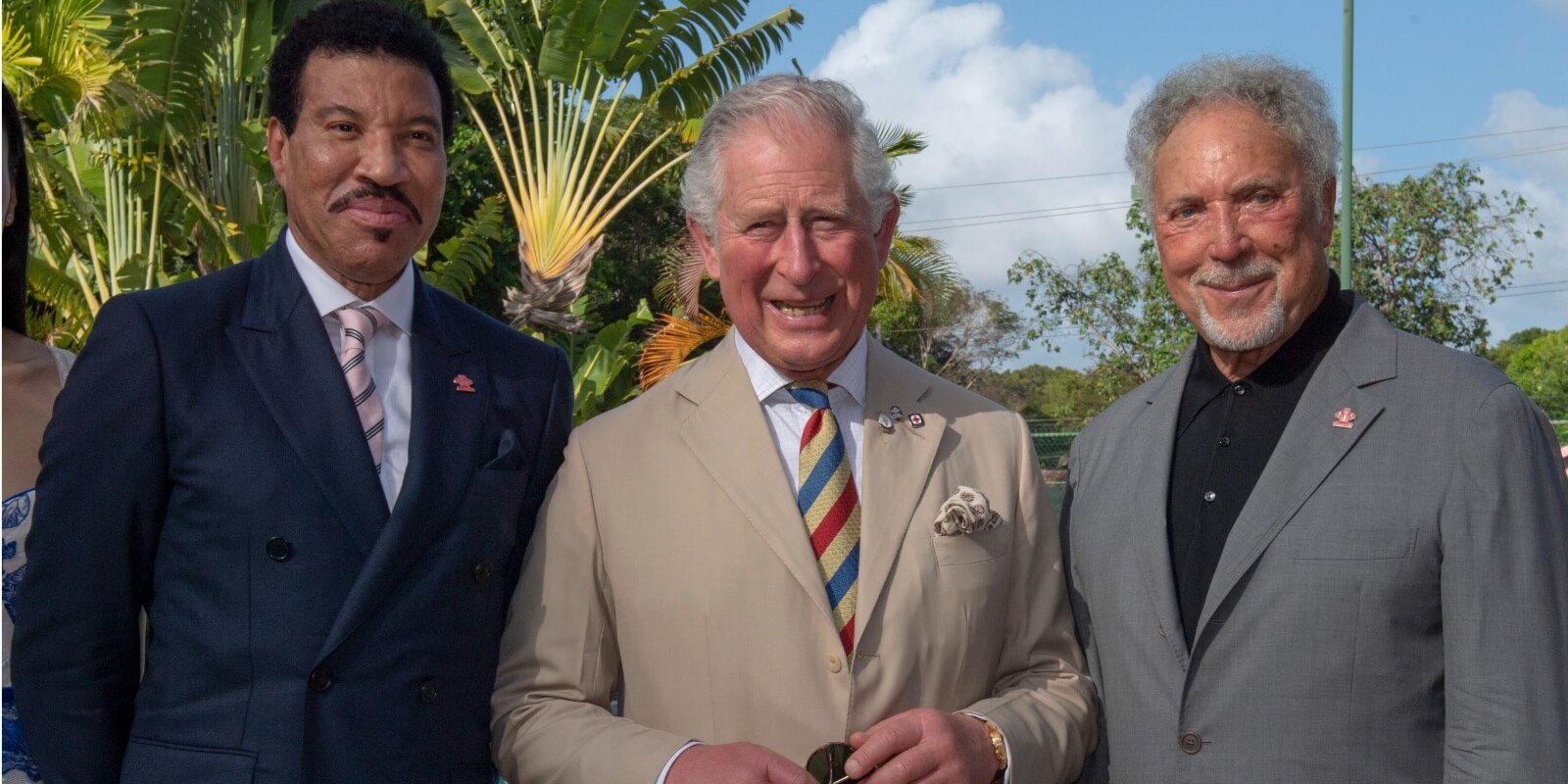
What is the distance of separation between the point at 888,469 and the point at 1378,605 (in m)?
0.98

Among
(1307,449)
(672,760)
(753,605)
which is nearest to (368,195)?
(753,605)

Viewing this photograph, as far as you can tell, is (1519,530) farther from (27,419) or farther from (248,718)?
(27,419)

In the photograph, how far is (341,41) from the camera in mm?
2938

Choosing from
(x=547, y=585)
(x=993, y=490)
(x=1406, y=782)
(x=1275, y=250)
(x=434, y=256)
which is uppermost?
(x=434, y=256)

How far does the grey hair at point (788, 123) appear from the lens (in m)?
2.93

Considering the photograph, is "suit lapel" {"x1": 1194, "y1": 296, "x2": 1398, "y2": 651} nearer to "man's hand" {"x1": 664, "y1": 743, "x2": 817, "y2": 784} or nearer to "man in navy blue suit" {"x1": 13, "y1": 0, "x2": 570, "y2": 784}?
"man's hand" {"x1": 664, "y1": 743, "x2": 817, "y2": 784}

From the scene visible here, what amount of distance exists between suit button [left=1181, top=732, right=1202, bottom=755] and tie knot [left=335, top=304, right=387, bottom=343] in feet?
6.16

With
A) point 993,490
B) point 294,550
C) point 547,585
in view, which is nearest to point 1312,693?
point 993,490

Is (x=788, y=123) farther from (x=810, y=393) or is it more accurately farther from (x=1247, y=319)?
(x=1247, y=319)

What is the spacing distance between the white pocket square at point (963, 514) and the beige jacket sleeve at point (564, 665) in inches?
27.0

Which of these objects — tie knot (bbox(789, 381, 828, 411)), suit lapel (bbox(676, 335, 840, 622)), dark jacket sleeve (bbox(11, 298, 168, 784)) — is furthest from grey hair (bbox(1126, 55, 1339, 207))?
dark jacket sleeve (bbox(11, 298, 168, 784))

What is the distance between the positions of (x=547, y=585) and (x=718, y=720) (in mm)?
459

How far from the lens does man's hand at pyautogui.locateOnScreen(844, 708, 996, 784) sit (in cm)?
261

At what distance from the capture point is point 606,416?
3.16 meters
